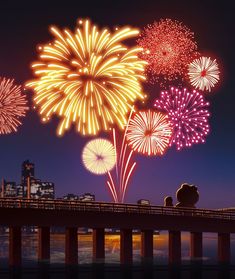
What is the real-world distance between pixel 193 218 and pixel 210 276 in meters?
9.23

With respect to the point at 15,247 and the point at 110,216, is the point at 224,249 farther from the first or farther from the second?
the point at 15,247

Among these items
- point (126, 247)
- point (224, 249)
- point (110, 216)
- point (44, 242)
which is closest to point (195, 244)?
point (224, 249)

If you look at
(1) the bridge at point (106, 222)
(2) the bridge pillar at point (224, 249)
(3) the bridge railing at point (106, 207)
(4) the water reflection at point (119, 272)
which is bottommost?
(4) the water reflection at point (119, 272)

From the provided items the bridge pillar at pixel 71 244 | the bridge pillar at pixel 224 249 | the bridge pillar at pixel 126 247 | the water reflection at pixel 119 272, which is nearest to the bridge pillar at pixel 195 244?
the bridge pillar at pixel 224 249

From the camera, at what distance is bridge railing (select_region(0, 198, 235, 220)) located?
199 ft

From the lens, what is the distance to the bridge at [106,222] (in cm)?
6059

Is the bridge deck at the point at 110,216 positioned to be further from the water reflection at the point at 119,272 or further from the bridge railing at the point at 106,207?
the water reflection at the point at 119,272

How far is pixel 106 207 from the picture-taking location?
64938 millimetres

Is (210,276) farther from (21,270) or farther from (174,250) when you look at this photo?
(21,270)

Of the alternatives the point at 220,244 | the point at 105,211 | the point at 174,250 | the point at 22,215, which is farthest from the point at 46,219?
the point at 220,244

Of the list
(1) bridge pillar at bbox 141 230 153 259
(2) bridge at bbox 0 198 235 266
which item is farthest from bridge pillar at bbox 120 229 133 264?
(1) bridge pillar at bbox 141 230 153 259

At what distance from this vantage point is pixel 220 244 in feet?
236

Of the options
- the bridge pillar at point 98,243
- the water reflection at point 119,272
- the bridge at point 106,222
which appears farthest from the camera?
the bridge pillar at point 98,243

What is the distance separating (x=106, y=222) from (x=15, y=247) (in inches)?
403
